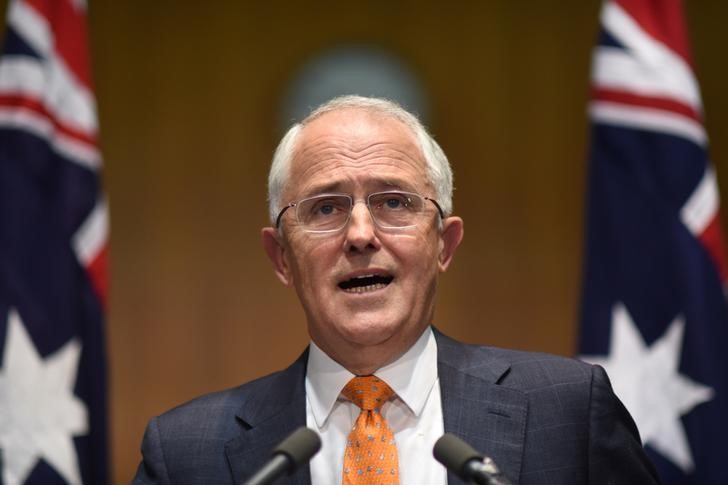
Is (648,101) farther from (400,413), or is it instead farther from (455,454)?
(455,454)

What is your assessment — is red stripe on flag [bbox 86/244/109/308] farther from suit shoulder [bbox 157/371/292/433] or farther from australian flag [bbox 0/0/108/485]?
suit shoulder [bbox 157/371/292/433]

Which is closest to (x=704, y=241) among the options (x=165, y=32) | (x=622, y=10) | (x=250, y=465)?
(x=622, y=10)

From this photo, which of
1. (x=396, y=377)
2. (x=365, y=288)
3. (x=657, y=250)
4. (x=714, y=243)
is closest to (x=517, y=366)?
(x=396, y=377)

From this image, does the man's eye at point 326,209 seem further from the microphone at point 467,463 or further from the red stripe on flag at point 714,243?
the red stripe on flag at point 714,243

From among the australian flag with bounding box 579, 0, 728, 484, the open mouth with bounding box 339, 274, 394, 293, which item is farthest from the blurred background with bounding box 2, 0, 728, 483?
the open mouth with bounding box 339, 274, 394, 293

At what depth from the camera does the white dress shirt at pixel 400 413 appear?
185 cm

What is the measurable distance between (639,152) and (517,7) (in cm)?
136

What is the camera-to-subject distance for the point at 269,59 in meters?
4.11

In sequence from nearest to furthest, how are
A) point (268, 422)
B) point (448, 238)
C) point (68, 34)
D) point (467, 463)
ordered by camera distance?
1. point (467, 463)
2. point (268, 422)
3. point (448, 238)
4. point (68, 34)

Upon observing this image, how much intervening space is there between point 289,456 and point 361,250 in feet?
1.91

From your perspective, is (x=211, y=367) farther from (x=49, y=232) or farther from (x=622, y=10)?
(x=622, y=10)

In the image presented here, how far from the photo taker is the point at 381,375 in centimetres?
192

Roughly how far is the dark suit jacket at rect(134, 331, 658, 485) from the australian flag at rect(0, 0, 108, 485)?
111cm

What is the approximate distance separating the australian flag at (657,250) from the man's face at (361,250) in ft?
3.91
